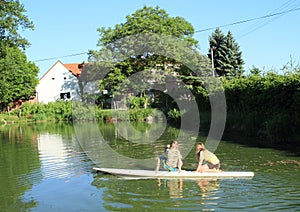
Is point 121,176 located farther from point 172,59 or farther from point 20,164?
point 172,59

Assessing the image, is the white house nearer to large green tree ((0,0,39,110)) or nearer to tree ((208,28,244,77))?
large green tree ((0,0,39,110))

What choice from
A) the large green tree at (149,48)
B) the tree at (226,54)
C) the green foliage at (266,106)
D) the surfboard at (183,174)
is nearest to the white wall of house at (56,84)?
the large green tree at (149,48)

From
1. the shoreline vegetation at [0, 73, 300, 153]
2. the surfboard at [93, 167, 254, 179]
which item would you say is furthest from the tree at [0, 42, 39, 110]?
the surfboard at [93, 167, 254, 179]

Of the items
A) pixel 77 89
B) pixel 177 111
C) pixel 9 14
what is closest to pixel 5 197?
pixel 9 14

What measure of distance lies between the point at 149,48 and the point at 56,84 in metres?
26.4

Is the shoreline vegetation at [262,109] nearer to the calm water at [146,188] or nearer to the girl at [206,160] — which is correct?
the calm water at [146,188]

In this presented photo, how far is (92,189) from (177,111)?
2654 centimetres

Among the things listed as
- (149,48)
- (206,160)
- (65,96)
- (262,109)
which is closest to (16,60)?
(65,96)

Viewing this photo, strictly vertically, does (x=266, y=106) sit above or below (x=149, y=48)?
below

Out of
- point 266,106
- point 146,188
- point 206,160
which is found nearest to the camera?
point 146,188

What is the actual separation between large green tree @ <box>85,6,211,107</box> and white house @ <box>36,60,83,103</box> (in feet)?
55.8

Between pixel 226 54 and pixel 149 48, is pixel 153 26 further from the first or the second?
pixel 226 54

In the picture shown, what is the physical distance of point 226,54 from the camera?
55.0m

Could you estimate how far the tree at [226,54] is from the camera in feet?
179
